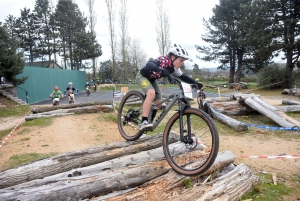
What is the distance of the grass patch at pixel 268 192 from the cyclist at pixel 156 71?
1.91 m

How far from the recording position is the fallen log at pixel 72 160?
3.53 metres

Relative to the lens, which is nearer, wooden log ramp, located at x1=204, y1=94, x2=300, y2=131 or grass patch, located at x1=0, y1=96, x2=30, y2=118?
wooden log ramp, located at x1=204, y1=94, x2=300, y2=131

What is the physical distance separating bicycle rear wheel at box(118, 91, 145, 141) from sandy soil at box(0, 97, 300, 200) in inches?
92.6

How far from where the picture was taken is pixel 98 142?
7.50 metres

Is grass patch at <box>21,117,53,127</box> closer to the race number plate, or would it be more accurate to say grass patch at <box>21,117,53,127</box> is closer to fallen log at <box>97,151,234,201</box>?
fallen log at <box>97,151,234,201</box>

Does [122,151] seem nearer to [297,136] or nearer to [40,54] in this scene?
[297,136]

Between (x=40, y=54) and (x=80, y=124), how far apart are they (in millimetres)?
31244

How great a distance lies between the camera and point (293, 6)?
2167cm

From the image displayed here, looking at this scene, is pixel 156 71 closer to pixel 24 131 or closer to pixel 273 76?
pixel 24 131

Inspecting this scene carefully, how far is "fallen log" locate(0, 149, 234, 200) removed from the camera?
2.87 meters

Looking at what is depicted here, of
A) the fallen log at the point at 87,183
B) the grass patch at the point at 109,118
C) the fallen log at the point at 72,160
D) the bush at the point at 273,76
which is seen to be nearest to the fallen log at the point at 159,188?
the fallen log at the point at 87,183

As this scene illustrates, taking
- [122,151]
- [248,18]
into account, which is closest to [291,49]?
[248,18]

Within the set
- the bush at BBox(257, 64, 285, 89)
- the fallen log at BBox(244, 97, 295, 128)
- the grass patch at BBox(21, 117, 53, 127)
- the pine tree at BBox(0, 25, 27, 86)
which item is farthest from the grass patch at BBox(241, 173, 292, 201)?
the bush at BBox(257, 64, 285, 89)

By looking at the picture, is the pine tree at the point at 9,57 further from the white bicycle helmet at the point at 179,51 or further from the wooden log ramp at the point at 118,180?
the white bicycle helmet at the point at 179,51
